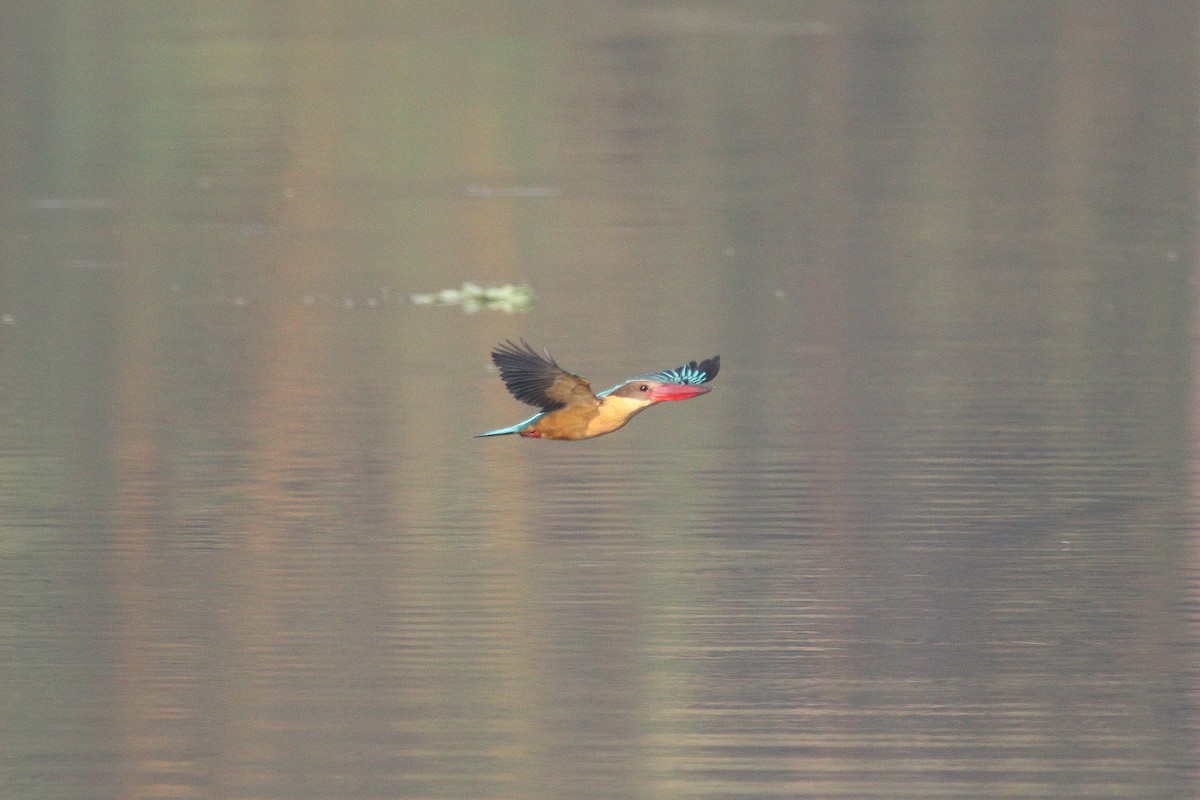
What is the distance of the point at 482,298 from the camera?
55.7ft

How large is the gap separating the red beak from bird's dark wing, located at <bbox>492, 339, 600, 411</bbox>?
0.76 feet

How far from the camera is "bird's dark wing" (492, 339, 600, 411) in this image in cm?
950

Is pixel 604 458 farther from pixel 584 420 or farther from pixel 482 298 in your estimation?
pixel 482 298

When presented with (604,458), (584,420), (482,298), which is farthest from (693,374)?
(482,298)

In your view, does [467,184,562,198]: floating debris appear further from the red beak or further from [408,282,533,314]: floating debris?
the red beak

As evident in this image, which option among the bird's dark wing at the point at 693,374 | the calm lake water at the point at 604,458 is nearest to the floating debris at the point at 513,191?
the calm lake water at the point at 604,458

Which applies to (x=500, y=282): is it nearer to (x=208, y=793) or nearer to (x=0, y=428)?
(x=0, y=428)

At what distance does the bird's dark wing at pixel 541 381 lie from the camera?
9500mm

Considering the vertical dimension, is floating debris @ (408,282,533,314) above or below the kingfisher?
above

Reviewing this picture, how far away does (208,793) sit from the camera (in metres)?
7.89

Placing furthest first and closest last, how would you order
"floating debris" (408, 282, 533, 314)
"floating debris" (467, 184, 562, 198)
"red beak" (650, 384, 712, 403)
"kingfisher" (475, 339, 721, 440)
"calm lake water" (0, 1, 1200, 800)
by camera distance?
1. "floating debris" (467, 184, 562, 198)
2. "floating debris" (408, 282, 533, 314)
3. "kingfisher" (475, 339, 721, 440)
4. "red beak" (650, 384, 712, 403)
5. "calm lake water" (0, 1, 1200, 800)

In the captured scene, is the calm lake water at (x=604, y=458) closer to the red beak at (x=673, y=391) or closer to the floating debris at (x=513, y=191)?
the floating debris at (x=513, y=191)

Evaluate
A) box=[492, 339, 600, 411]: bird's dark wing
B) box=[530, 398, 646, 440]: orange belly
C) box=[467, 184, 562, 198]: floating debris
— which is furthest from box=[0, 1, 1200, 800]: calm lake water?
box=[492, 339, 600, 411]: bird's dark wing

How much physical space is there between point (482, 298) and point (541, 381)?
295 inches
